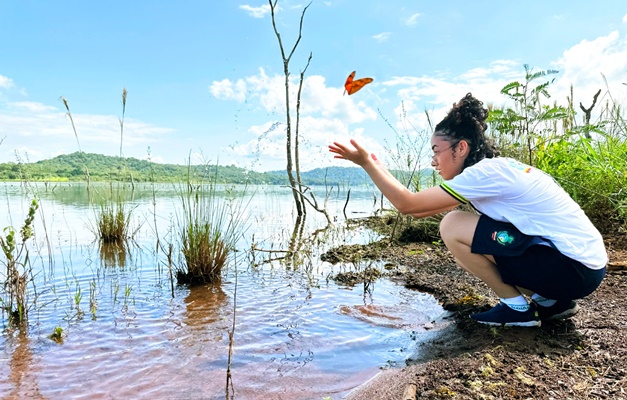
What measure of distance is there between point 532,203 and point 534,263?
0.34 m

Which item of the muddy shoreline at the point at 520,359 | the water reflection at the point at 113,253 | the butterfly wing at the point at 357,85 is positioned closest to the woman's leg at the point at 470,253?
the muddy shoreline at the point at 520,359

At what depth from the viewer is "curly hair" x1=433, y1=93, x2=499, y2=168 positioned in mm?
2625

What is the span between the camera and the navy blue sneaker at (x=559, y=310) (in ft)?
8.51

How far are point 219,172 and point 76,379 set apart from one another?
2.87 m

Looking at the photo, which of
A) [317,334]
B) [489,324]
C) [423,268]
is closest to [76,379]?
[317,334]

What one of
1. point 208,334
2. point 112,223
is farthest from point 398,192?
point 112,223

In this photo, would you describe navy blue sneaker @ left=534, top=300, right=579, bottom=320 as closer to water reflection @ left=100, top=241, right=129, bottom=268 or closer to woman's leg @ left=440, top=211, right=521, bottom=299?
woman's leg @ left=440, top=211, right=521, bottom=299

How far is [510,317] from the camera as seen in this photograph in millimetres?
2582

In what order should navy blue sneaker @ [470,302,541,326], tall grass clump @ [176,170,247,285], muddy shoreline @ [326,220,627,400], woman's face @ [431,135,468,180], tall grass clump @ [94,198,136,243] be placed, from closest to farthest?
muddy shoreline @ [326,220,627,400]
navy blue sneaker @ [470,302,541,326]
woman's face @ [431,135,468,180]
tall grass clump @ [176,170,247,285]
tall grass clump @ [94,198,136,243]

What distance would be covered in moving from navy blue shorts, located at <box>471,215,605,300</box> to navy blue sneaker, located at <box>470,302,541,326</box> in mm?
145

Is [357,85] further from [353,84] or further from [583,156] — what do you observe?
[583,156]

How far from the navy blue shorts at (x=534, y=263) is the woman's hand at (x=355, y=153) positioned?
757 millimetres

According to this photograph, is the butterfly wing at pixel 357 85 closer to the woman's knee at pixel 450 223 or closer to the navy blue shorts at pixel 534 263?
the woman's knee at pixel 450 223

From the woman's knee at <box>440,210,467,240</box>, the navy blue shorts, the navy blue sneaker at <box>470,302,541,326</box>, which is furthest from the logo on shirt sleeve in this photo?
the navy blue sneaker at <box>470,302,541,326</box>
